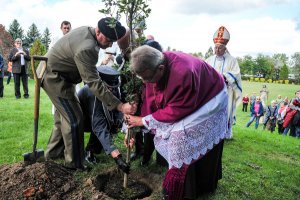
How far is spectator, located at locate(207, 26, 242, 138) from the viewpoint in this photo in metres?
7.54

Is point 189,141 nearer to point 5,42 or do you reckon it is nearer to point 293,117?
point 293,117

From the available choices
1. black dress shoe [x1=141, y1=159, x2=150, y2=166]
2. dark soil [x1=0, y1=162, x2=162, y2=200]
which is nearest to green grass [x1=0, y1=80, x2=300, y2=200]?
black dress shoe [x1=141, y1=159, x2=150, y2=166]

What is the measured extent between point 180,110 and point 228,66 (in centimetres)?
464

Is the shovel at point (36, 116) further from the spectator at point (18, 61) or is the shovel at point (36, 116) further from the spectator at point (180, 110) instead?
the spectator at point (18, 61)

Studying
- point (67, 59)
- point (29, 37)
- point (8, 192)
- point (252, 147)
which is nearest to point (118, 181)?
point (8, 192)

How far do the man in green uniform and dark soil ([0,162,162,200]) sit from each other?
371mm

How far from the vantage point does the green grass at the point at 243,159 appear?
4881 millimetres

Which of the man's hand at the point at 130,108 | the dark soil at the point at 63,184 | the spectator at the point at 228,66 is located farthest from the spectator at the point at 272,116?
the man's hand at the point at 130,108

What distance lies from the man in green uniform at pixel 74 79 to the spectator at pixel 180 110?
1.72 ft

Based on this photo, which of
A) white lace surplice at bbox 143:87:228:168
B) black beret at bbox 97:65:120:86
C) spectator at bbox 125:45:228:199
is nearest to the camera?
spectator at bbox 125:45:228:199

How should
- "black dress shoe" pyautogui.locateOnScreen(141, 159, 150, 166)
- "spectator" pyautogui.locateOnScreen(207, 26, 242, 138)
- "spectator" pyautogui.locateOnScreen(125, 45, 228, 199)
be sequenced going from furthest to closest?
1. "spectator" pyautogui.locateOnScreen(207, 26, 242, 138)
2. "black dress shoe" pyautogui.locateOnScreen(141, 159, 150, 166)
3. "spectator" pyautogui.locateOnScreen(125, 45, 228, 199)

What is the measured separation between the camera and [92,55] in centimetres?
401

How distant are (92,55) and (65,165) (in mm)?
1799

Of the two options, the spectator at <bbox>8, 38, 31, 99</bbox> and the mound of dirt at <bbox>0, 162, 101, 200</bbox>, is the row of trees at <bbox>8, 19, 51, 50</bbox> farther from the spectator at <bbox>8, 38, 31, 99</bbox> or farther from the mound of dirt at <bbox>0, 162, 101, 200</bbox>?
the mound of dirt at <bbox>0, 162, 101, 200</bbox>
